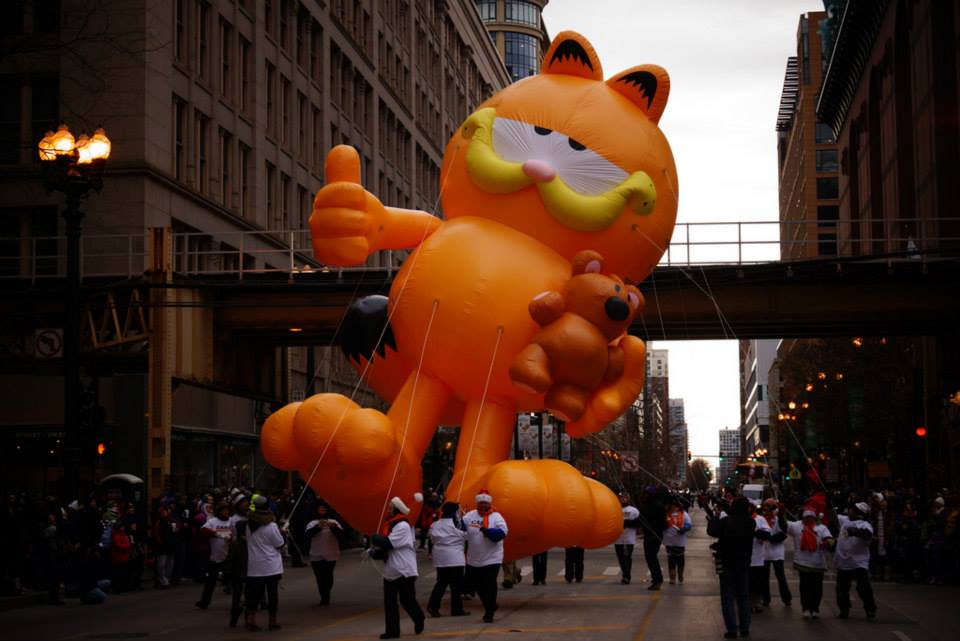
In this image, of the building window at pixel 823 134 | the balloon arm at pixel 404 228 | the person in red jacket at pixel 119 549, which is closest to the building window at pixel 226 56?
the person in red jacket at pixel 119 549

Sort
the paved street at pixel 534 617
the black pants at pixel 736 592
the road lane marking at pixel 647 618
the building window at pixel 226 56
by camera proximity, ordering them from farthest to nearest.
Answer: the building window at pixel 226 56 → the paved street at pixel 534 617 → the black pants at pixel 736 592 → the road lane marking at pixel 647 618

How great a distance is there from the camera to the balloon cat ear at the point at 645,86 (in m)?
18.1

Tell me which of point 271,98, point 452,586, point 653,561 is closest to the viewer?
point 452,586

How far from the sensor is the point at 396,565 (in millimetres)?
15070

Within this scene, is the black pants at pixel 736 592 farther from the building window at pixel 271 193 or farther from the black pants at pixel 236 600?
the building window at pixel 271 193

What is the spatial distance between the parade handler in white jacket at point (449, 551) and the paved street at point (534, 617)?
0.50 m

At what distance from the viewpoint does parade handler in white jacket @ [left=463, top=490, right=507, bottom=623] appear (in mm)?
16281

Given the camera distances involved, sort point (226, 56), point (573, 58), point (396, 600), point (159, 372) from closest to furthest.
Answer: point (396, 600), point (573, 58), point (159, 372), point (226, 56)

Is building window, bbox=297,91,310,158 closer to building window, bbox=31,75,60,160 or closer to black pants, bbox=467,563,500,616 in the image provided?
building window, bbox=31,75,60,160

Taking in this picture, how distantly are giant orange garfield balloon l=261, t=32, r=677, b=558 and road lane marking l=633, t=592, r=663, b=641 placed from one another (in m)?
1.17

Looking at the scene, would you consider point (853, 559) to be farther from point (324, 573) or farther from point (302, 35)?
point (302, 35)

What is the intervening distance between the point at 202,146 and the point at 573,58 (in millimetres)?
26623

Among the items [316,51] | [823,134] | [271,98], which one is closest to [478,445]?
[271,98]

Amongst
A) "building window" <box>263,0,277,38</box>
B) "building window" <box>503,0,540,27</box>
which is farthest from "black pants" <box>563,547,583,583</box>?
"building window" <box>503,0,540,27</box>
